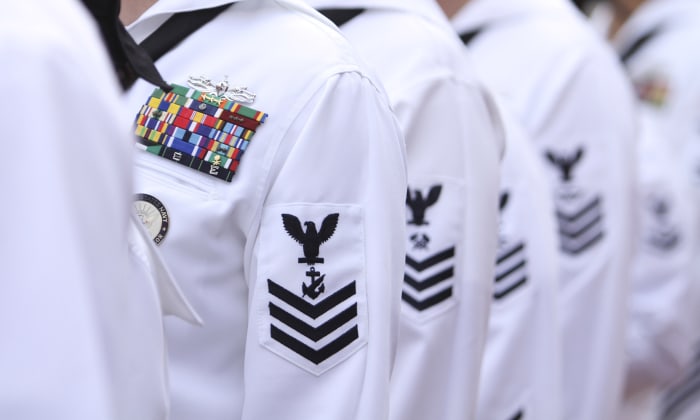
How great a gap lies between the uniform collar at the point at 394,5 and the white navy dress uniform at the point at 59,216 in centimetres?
85

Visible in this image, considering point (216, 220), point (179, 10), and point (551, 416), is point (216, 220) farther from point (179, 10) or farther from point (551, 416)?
point (551, 416)

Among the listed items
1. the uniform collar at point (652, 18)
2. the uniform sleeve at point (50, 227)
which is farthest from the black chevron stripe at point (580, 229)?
the uniform sleeve at point (50, 227)

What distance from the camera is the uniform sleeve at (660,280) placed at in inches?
118

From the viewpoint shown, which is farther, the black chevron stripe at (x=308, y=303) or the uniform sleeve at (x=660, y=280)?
the uniform sleeve at (x=660, y=280)

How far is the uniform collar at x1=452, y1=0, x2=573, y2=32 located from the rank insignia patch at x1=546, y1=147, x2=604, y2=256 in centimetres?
31

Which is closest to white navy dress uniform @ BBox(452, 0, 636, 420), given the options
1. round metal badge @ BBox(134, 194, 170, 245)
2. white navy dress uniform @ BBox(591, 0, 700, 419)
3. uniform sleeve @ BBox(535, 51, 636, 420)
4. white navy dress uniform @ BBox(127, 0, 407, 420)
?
uniform sleeve @ BBox(535, 51, 636, 420)

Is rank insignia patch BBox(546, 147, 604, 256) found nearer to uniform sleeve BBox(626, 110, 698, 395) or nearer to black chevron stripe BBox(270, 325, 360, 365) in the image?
uniform sleeve BBox(626, 110, 698, 395)

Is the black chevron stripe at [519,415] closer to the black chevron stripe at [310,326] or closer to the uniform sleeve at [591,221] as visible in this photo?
the uniform sleeve at [591,221]

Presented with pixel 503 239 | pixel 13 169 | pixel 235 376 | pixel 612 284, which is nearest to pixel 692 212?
pixel 612 284

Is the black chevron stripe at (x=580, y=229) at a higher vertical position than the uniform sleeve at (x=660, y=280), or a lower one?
higher

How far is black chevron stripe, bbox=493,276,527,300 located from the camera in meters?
1.97

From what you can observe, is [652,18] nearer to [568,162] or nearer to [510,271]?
[568,162]

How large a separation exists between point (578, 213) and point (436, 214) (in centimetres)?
77

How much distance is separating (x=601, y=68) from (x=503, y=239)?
1.80ft
